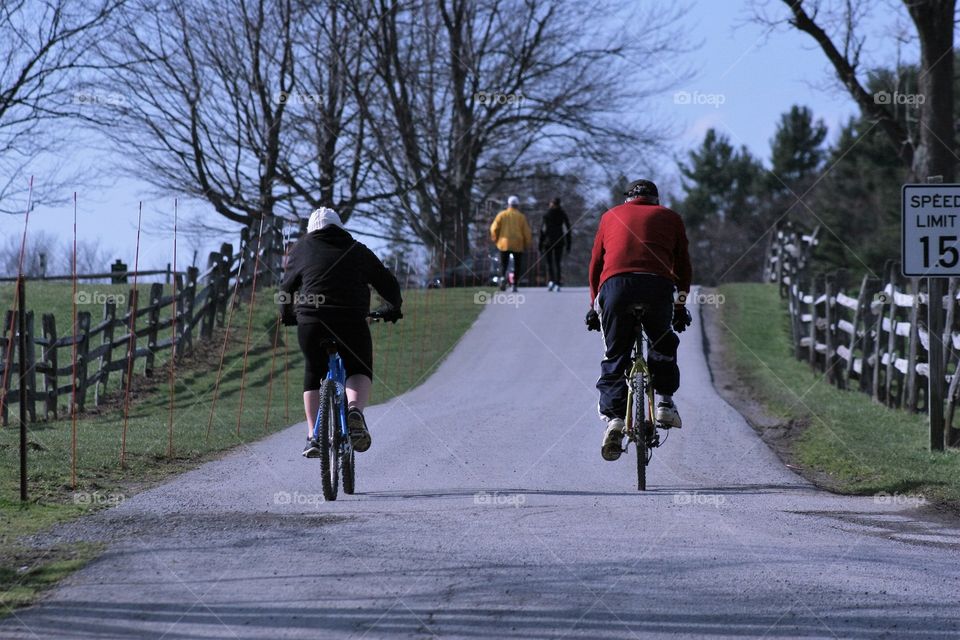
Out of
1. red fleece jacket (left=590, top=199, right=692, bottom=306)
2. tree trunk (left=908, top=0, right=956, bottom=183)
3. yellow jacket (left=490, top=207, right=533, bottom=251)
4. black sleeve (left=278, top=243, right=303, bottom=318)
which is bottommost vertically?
black sleeve (left=278, top=243, right=303, bottom=318)

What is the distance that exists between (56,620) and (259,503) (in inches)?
127

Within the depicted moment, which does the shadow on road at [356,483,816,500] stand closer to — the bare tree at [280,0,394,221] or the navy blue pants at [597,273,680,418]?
the navy blue pants at [597,273,680,418]

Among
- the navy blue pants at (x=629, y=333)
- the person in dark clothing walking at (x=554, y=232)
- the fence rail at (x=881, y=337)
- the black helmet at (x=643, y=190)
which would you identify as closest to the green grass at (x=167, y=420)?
the person in dark clothing walking at (x=554, y=232)

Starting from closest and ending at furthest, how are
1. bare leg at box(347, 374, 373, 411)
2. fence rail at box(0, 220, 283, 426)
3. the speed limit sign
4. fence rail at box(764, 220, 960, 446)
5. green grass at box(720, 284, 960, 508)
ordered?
bare leg at box(347, 374, 373, 411) < green grass at box(720, 284, 960, 508) < the speed limit sign < fence rail at box(764, 220, 960, 446) < fence rail at box(0, 220, 283, 426)

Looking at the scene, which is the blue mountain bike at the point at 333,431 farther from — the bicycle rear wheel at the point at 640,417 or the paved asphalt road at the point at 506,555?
the bicycle rear wheel at the point at 640,417

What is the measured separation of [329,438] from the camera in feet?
30.1

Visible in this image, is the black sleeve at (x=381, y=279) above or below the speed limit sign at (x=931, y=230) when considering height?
below

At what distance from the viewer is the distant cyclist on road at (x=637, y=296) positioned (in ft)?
31.6

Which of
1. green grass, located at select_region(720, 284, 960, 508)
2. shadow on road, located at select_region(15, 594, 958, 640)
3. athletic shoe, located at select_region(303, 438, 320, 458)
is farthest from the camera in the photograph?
green grass, located at select_region(720, 284, 960, 508)

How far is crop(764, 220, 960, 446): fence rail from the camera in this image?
14758 mm

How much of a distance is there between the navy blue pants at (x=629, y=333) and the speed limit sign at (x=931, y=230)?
3.03 m

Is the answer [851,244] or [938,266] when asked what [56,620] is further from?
[851,244]

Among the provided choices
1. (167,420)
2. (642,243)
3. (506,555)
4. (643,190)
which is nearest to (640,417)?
(642,243)

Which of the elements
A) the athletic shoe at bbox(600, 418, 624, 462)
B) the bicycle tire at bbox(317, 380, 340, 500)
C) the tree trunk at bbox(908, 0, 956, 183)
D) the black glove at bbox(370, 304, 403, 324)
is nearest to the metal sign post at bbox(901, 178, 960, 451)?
the athletic shoe at bbox(600, 418, 624, 462)
